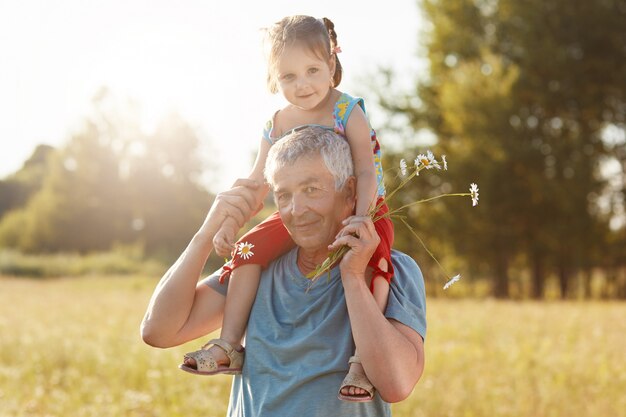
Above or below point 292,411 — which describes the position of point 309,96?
above

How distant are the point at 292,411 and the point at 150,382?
19.5 ft

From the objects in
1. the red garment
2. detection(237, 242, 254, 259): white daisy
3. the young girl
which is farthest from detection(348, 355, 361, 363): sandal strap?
detection(237, 242, 254, 259): white daisy

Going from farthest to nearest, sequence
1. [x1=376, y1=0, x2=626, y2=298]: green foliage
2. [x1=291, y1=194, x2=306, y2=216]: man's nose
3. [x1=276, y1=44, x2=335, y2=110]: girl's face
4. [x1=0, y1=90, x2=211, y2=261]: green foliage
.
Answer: [x1=0, y1=90, x2=211, y2=261]: green foliage
[x1=376, y1=0, x2=626, y2=298]: green foliage
[x1=276, y1=44, x2=335, y2=110]: girl's face
[x1=291, y1=194, x2=306, y2=216]: man's nose

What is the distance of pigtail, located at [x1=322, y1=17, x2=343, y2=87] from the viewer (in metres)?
3.27

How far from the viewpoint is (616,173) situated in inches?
1028

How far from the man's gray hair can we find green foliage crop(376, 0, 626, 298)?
2192 centimetres

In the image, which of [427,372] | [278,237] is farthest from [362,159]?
[427,372]

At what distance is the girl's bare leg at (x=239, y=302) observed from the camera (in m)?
2.91

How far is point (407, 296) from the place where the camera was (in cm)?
275

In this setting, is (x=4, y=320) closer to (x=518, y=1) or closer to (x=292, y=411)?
(x=292, y=411)

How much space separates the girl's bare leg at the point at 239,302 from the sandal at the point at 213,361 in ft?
0.13

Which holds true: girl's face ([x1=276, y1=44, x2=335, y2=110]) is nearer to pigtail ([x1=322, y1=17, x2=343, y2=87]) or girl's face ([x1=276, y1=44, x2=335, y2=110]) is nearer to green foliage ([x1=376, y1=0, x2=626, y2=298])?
pigtail ([x1=322, y1=17, x2=343, y2=87])

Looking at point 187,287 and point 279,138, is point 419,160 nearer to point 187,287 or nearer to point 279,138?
point 279,138

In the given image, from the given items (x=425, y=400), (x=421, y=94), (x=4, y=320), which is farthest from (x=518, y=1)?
(x=425, y=400)
